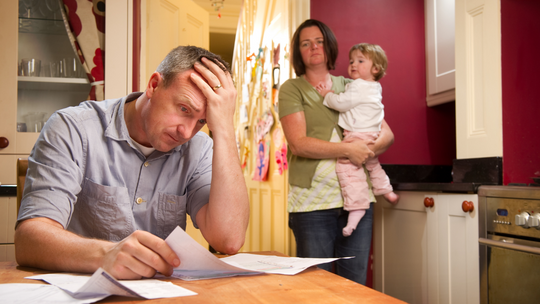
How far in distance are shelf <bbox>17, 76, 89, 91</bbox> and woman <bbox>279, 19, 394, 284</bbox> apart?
3.28 ft

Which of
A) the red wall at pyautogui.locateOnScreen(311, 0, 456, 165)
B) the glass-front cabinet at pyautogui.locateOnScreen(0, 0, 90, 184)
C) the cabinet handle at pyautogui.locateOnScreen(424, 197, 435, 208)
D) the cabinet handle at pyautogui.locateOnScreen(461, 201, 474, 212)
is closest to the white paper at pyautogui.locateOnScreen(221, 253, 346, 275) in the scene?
the cabinet handle at pyautogui.locateOnScreen(461, 201, 474, 212)

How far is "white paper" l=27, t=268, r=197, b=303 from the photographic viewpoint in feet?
1.91

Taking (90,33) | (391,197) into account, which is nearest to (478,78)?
(391,197)

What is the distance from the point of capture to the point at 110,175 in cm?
109

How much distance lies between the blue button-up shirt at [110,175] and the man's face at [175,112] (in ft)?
0.30

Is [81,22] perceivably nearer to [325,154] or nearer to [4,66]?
[4,66]

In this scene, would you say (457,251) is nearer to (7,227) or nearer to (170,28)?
(7,227)

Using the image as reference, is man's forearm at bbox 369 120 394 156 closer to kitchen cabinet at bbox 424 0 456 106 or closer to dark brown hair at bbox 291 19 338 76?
dark brown hair at bbox 291 19 338 76

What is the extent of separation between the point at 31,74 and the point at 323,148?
1.43 m

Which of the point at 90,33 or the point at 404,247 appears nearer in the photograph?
the point at 90,33

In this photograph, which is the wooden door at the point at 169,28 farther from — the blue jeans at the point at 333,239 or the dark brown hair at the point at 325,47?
the blue jeans at the point at 333,239

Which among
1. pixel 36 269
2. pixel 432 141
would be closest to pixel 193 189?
pixel 36 269

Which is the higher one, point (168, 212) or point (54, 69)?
point (54, 69)

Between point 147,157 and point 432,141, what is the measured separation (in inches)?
82.3
